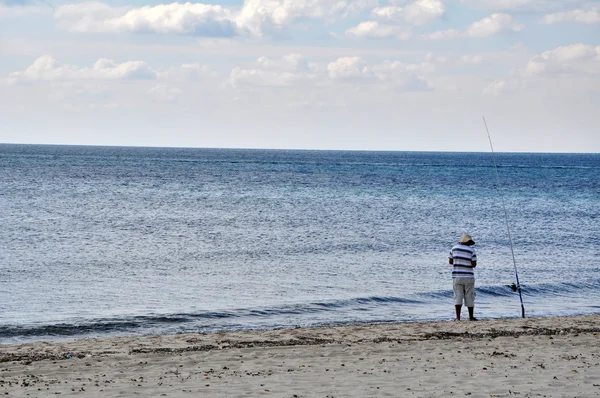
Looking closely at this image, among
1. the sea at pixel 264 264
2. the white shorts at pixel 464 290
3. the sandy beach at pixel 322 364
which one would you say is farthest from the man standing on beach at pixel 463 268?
the sea at pixel 264 264

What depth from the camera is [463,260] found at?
43.2ft

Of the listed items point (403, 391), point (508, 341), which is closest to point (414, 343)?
point (508, 341)

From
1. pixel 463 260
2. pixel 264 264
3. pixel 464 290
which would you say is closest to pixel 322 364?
pixel 463 260

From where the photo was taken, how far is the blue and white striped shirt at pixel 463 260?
13.1m

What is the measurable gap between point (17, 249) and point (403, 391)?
17.5m

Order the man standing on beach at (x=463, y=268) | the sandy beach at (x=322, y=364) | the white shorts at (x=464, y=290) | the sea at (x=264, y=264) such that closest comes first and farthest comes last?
the sandy beach at (x=322, y=364) < the man standing on beach at (x=463, y=268) < the white shorts at (x=464, y=290) < the sea at (x=264, y=264)

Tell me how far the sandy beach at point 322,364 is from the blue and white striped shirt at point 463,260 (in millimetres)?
1078

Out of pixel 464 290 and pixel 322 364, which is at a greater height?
pixel 464 290

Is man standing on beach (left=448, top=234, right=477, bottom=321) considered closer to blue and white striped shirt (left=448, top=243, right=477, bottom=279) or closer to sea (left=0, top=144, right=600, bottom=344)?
blue and white striped shirt (left=448, top=243, right=477, bottom=279)

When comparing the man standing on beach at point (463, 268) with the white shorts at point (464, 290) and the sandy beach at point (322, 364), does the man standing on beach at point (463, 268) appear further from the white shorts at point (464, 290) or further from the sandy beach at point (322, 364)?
the sandy beach at point (322, 364)

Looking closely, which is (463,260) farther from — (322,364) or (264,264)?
(264,264)

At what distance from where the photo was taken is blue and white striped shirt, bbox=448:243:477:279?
13141 millimetres

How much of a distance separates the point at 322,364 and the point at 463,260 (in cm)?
455

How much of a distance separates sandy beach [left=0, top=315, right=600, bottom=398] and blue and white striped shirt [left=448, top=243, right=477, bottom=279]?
3.54 ft
